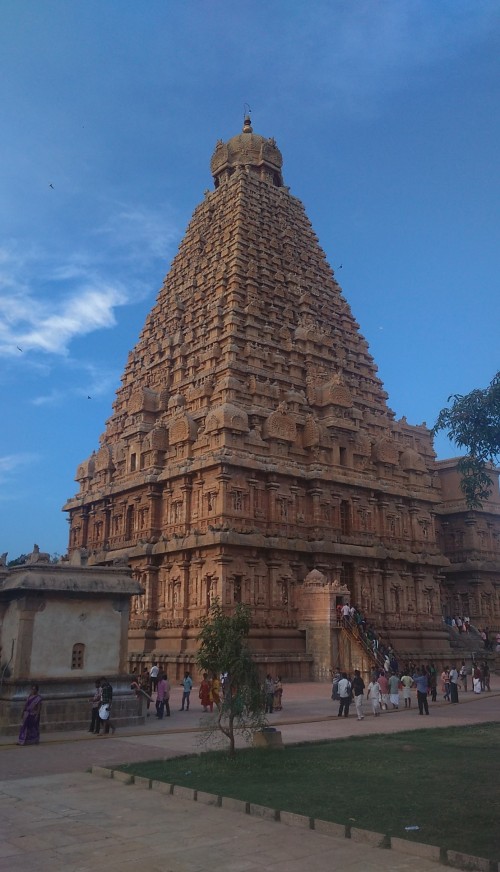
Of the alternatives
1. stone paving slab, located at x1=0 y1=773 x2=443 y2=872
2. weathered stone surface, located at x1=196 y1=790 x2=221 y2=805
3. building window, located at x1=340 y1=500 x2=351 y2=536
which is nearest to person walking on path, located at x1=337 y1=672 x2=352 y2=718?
stone paving slab, located at x1=0 y1=773 x2=443 y2=872

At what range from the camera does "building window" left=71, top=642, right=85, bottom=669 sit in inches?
868

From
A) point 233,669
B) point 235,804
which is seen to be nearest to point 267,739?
point 233,669

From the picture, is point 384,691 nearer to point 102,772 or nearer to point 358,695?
point 358,695

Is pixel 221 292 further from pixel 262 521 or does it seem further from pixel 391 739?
pixel 391 739

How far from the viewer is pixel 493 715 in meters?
23.7

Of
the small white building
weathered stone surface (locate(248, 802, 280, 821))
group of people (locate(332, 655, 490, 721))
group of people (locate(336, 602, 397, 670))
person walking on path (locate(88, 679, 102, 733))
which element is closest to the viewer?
weathered stone surface (locate(248, 802, 280, 821))

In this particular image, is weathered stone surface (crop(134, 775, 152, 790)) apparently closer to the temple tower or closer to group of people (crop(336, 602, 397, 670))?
the temple tower

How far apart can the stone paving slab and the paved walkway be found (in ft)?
0.04

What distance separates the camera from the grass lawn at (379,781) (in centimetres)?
958

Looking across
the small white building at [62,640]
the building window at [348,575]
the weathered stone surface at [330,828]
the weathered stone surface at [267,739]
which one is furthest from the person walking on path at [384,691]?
the weathered stone surface at [330,828]

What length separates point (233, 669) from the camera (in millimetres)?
15852

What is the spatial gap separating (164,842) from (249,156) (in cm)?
5835

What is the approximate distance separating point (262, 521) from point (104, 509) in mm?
14081

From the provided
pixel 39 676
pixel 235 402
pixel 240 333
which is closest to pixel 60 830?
pixel 39 676
